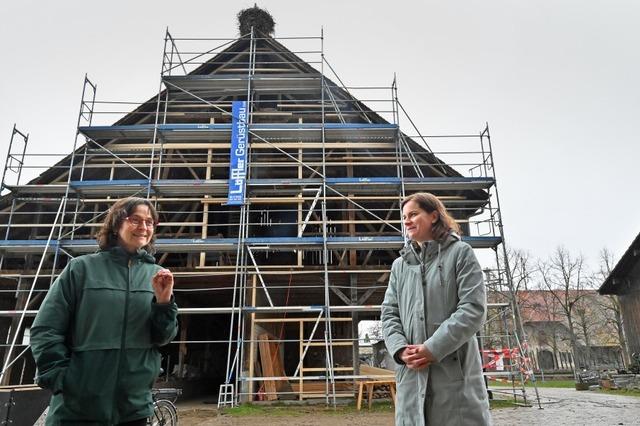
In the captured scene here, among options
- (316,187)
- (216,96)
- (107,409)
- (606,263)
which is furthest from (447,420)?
(606,263)

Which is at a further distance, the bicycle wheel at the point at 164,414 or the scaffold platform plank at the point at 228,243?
the scaffold platform plank at the point at 228,243

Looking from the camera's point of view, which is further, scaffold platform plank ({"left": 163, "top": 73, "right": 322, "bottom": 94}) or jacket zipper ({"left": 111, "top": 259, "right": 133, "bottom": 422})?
scaffold platform plank ({"left": 163, "top": 73, "right": 322, "bottom": 94})

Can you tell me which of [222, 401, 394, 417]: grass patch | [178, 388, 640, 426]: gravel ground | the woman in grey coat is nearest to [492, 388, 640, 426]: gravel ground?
[178, 388, 640, 426]: gravel ground

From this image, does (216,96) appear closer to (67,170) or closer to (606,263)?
Answer: (67,170)

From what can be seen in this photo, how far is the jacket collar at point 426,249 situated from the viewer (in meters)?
2.47

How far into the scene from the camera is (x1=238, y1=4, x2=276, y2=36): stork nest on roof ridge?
16.8 metres

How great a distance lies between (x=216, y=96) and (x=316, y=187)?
4.68m

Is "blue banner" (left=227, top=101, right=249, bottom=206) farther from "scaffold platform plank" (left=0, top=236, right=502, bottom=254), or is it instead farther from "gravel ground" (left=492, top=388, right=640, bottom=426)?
"gravel ground" (left=492, top=388, right=640, bottom=426)

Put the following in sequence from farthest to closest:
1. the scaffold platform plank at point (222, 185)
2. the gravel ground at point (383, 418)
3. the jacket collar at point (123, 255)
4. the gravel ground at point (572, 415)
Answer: the scaffold platform plank at point (222, 185) < the gravel ground at point (572, 415) < the gravel ground at point (383, 418) < the jacket collar at point (123, 255)

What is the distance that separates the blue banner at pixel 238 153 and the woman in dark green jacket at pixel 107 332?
854 centimetres

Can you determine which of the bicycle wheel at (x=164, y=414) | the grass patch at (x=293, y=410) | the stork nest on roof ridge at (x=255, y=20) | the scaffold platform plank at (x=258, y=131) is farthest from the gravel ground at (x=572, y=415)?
the stork nest on roof ridge at (x=255, y=20)

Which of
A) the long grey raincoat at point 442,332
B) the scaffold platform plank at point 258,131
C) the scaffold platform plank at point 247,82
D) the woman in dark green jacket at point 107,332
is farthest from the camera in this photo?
the scaffold platform plank at point 247,82

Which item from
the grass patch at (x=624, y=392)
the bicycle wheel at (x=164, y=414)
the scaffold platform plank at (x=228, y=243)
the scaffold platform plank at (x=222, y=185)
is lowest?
the grass patch at (x=624, y=392)

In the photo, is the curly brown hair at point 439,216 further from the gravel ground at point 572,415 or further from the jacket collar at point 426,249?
the gravel ground at point 572,415
